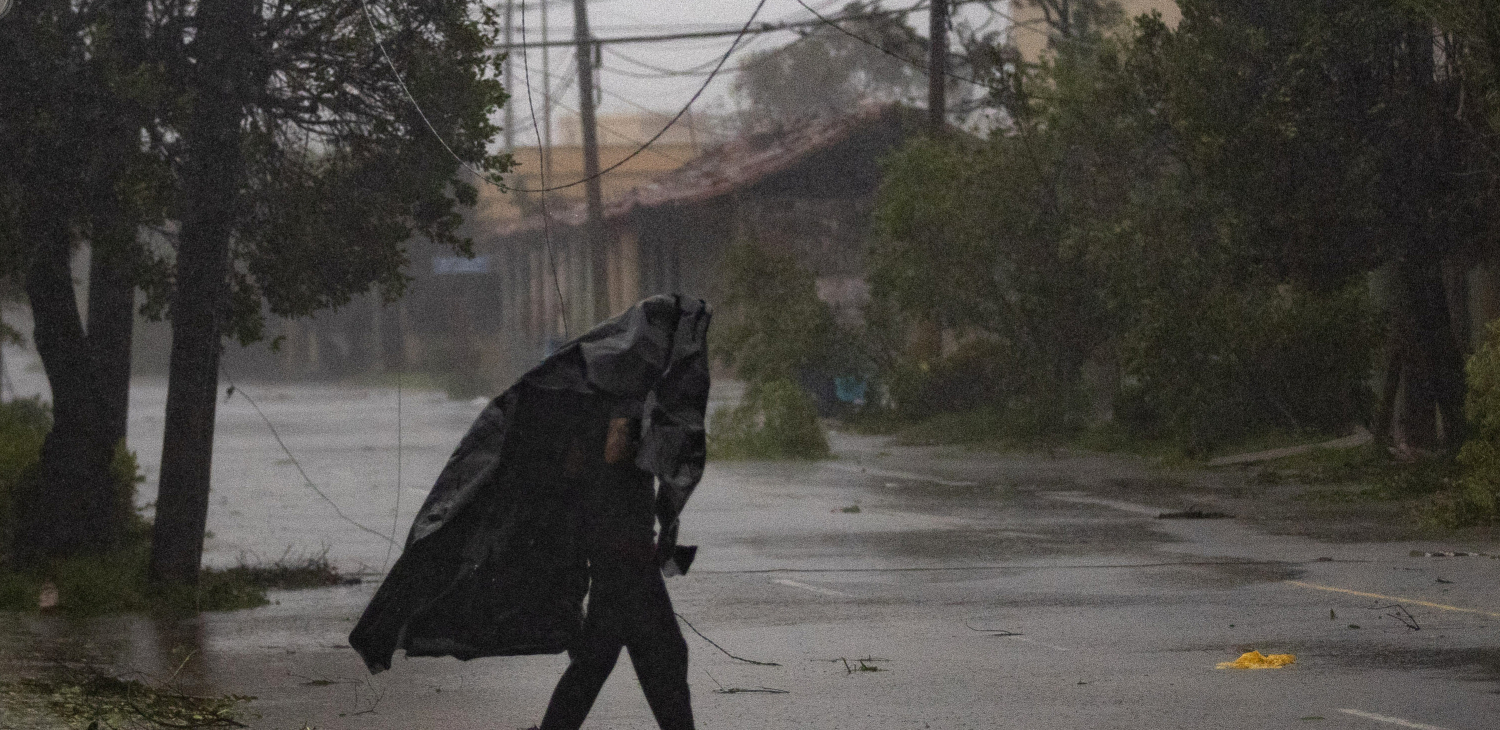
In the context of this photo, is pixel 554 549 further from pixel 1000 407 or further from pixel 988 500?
pixel 1000 407

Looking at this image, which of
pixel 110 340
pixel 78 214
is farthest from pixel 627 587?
pixel 110 340

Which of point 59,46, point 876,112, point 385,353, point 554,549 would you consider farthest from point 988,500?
point 385,353

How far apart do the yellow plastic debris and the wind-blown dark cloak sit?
142 inches

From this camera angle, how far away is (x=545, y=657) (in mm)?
10547

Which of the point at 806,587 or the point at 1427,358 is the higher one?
the point at 1427,358

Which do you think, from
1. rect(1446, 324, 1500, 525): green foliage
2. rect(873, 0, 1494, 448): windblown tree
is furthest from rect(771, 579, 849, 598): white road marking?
rect(873, 0, 1494, 448): windblown tree

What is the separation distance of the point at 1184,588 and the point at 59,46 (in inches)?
316

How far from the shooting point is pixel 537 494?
7.08 metres

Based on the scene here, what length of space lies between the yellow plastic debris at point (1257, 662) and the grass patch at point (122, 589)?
6.78m

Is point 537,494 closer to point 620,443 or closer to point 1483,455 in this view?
point 620,443

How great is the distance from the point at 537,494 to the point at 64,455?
8314 mm

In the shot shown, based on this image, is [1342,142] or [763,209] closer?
[1342,142]

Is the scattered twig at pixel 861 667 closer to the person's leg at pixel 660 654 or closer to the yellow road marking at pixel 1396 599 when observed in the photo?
the person's leg at pixel 660 654

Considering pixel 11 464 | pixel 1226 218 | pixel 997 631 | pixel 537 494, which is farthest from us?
pixel 1226 218
